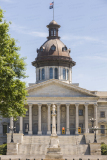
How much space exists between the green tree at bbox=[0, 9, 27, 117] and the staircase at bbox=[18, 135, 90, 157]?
91.4 feet

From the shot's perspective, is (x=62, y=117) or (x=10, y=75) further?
(x=62, y=117)

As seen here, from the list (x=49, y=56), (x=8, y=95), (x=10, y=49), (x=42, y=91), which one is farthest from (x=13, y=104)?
(x=49, y=56)

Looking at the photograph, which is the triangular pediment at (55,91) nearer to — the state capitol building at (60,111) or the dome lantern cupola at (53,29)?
the state capitol building at (60,111)

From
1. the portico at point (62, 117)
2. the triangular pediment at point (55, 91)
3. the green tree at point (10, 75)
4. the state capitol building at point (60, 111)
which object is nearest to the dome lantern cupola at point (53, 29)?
the state capitol building at point (60, 111)

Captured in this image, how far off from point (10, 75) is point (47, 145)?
36851 mm

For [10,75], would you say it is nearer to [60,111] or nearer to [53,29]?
[60,111]

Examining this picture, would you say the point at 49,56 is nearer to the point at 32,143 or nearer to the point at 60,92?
the point at 60,92

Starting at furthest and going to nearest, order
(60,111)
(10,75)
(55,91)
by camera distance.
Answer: (60,111), (55,91), (10,75)

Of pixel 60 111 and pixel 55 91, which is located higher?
pixel 55 91

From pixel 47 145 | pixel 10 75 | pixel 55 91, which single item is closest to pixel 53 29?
pixel 55 91

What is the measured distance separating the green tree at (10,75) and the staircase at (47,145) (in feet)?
91.4

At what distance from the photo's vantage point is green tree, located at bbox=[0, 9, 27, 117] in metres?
49.4

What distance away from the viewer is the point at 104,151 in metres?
81.4

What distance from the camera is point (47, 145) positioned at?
84.2 m
